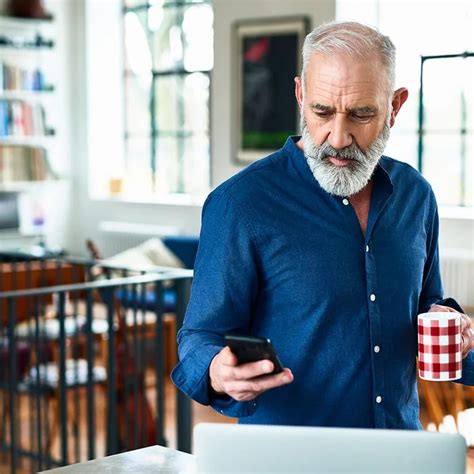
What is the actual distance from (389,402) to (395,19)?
5.95 metres

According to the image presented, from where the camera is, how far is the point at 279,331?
1.94m

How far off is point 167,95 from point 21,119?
1283 mm

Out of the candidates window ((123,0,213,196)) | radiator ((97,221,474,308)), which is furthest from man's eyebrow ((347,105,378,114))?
window ((123,0,213,196))

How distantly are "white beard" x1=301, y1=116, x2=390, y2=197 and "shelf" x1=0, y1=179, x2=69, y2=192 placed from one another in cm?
752

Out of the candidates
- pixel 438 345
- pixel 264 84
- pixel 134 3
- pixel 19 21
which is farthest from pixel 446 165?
pixel 438 345

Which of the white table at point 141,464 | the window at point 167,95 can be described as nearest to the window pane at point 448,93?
the window at point 167,95

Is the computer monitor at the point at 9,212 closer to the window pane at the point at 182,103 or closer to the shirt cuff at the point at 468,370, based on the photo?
the window pane at the point at 182,103

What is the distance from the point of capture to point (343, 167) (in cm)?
190

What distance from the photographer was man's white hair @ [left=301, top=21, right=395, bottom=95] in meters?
1.86

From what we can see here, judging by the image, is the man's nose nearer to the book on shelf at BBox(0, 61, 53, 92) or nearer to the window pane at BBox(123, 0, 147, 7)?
the book on shelf at BBox(0, 61, 53, 92)

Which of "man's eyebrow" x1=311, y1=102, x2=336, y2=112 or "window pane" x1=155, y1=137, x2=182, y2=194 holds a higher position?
"man's eyebrow" x1=311, y1=102, x2=336, y2=112

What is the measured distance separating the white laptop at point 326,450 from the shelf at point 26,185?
799 cm

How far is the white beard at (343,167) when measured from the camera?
189 centimetres

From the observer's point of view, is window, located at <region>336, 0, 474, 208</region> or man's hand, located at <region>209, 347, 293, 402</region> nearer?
man's hand, located at <region>209, 347, 293, 402</region>
